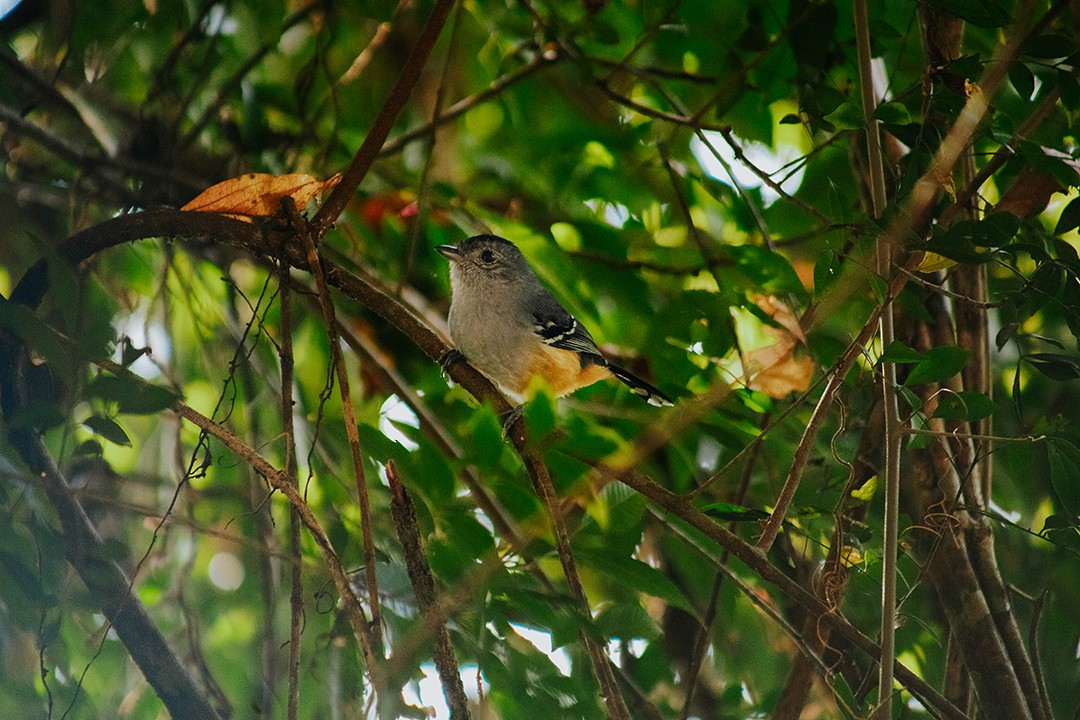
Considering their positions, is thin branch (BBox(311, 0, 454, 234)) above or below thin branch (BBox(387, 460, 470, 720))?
above

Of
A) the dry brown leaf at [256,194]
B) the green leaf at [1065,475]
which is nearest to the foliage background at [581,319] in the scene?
the green leaf at [1065,475]

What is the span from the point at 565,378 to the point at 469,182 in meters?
0.83

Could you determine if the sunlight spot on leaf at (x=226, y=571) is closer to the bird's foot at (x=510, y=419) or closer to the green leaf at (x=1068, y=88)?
the bird's foot at (x=510, y=419)

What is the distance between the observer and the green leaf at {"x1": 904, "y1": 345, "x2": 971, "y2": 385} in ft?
5.90

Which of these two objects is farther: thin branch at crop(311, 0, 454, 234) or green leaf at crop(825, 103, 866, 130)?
thin branch at crop(311, 0, 454, 234)

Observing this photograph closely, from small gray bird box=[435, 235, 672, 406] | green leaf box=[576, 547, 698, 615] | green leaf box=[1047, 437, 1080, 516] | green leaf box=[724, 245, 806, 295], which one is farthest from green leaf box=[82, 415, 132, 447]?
green leaf box=[1047, 437, 1080, 516]

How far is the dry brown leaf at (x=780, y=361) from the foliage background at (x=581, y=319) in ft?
0.05

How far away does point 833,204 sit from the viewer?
1.91 metres

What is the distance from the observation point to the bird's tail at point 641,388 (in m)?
2.83

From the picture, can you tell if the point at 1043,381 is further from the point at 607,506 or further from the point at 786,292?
the point at 607,506

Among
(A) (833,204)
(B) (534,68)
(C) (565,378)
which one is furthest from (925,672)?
(B) (534,68)

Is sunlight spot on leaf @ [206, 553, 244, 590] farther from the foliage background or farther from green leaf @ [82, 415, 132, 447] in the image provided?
green leaf @ [82, 415, 132, 447]

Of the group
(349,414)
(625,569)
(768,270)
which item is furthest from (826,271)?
(349,414)

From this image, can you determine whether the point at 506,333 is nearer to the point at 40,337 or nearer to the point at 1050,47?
the point at 40,337
